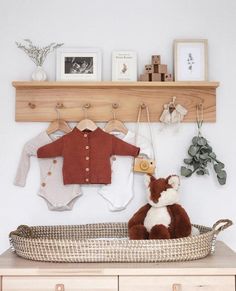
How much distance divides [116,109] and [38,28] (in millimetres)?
569

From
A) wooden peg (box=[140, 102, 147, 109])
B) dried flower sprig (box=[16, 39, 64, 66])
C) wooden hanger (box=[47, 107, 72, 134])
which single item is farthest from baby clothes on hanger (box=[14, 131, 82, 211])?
wooden peg (box=[140, 102, 147, 109])

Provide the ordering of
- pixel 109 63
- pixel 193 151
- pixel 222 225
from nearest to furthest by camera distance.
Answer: pixel 222 225
pixel 193 151
pixel 109 63

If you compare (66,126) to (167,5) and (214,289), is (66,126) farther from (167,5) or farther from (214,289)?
(214,289)

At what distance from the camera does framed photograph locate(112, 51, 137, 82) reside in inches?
85.0

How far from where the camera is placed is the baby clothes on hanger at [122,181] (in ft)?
7.05

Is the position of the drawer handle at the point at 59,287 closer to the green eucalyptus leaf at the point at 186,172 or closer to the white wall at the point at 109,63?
the white wall at the point at 109,63

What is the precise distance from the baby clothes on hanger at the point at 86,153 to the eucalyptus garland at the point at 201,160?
0.84 ft

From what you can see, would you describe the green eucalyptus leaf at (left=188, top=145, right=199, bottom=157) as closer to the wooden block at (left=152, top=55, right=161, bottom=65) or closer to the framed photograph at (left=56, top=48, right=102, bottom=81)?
the wooden block at (left=152, top=55, right=161, bottom=65)

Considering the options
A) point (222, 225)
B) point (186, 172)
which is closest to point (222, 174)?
point (186, 172)

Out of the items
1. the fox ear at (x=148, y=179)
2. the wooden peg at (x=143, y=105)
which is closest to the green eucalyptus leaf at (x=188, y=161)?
the fox ear at (x=148, y=179)

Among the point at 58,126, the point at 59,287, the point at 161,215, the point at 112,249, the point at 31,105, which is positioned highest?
the point at 31,105

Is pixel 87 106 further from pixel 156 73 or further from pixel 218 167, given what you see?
pixel 218 167

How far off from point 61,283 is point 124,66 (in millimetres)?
1056

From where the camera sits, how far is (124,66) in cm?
217
